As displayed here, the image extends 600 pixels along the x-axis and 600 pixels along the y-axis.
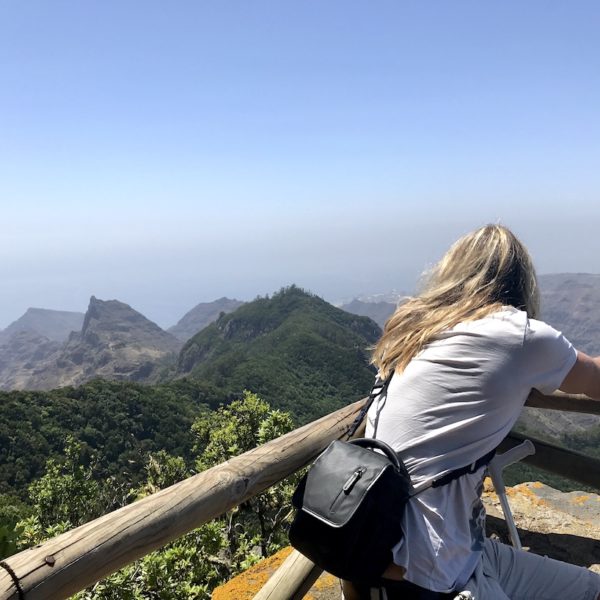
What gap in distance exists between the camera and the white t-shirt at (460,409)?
6.93 feet

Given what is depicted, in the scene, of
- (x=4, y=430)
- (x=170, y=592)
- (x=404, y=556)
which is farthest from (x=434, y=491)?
(x=4, y=430)

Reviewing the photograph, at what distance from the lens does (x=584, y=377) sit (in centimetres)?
244

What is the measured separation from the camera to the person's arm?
2.41m

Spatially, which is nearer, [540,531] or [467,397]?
[467,397]

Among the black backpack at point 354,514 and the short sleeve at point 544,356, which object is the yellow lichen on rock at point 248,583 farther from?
the short sleeve at point 544,356

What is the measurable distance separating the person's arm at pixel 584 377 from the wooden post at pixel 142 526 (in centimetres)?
124

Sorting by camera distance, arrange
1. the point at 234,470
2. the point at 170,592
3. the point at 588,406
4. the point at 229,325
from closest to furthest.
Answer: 1. the point at 234,470
2. the point at 588,406
3. the point at 170,592
4. the point at 229,325

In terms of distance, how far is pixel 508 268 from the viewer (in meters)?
2.56

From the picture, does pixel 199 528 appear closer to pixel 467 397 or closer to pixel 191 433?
pixel 467 397

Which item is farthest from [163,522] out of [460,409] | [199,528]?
[199,528]

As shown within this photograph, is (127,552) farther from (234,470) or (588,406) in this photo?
(588,406)

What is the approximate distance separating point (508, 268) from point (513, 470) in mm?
55165

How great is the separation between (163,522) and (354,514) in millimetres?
695

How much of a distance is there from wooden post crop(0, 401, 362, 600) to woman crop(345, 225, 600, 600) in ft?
1.73
